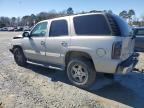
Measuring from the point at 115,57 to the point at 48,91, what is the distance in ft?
6.40

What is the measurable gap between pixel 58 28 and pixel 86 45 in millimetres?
1435

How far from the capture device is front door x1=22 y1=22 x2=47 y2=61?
7.50 m

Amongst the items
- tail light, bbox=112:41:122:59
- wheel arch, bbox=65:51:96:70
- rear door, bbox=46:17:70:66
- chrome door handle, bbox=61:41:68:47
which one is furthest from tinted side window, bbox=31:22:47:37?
tail light, bbox=112:41:122:59

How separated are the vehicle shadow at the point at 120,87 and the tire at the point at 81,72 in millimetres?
279

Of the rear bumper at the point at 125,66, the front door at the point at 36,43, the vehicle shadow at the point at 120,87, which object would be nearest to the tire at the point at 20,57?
the front door at the point at 36,43

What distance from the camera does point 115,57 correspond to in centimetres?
552

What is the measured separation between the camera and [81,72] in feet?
20.7

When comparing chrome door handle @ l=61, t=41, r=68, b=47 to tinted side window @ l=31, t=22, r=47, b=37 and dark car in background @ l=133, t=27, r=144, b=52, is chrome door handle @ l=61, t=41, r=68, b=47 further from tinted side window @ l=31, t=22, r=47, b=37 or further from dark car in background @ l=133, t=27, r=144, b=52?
dark car in background @ l=133, t=27, r=144, b=52

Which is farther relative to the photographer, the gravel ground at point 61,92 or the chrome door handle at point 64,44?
the chrome door handle at point 64,44

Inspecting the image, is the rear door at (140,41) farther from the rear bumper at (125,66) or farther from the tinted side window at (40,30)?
the rear bumper at (125,66)

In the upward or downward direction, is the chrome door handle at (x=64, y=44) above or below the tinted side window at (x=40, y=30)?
below

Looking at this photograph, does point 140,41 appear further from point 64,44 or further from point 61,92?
point 61,92

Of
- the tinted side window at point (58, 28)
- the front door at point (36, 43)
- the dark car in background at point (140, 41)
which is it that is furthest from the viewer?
the dark car in background at point (140, 41)

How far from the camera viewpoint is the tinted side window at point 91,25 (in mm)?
5766
